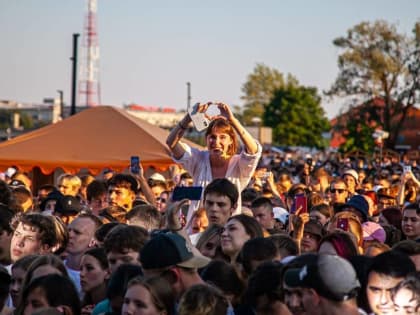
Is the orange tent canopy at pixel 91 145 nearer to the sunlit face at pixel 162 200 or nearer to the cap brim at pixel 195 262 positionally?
the sunlit face at pixel 162 200

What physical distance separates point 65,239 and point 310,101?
93621 millimetres

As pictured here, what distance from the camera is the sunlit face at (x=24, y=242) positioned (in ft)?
26.6

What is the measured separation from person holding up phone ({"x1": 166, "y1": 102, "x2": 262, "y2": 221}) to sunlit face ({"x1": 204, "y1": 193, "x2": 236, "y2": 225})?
2.47 ft

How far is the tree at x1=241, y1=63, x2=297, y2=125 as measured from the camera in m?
111

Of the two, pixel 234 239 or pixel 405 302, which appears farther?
pixel 234 239

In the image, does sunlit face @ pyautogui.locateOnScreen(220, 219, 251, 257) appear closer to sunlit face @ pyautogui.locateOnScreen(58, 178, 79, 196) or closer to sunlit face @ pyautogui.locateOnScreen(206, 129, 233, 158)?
sunlit face @ pyautogui.locateOnScreen(206, 129, 233, 158)

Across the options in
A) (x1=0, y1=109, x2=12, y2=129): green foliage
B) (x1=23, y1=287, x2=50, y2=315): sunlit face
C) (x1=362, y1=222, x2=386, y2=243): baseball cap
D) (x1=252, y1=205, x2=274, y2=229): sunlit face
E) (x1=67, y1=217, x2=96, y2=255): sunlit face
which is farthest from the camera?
(x1=0, y1=109, x2=12, y2=129): green foliage

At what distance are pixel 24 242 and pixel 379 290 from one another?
3.14m

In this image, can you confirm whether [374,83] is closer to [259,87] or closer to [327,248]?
[259,87]

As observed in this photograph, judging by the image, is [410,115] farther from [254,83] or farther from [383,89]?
[254,83]

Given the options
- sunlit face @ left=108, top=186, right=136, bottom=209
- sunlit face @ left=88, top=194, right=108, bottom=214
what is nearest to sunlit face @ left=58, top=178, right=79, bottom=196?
sunlit face @ left=88, top=194, right=108, bottom=214

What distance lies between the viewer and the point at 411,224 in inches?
416

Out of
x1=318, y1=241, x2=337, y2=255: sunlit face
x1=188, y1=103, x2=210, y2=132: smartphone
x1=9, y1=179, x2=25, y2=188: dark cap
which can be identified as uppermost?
x1=188, y1=103, x2=210, y2=132: smartphone

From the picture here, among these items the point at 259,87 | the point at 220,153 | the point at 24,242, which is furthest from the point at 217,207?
the point at 259,87
